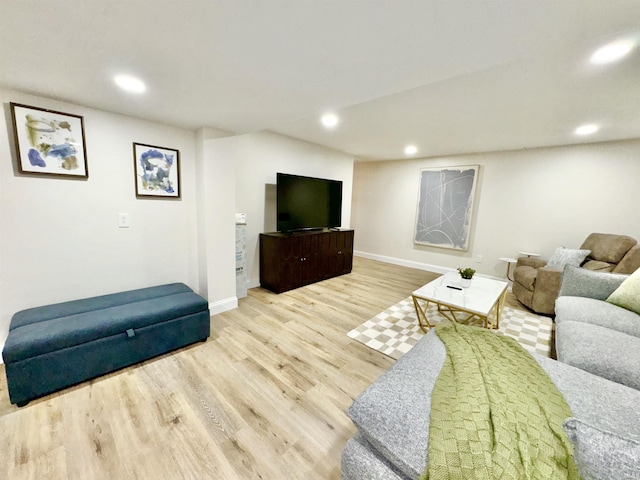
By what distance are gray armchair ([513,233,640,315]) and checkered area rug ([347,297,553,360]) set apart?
7.9 inches

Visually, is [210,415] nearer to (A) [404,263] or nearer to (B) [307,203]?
(B) [307,203]

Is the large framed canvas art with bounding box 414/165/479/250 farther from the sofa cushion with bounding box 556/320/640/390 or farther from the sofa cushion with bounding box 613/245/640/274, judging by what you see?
the sofa cushion with bounding box 556/320/640/390

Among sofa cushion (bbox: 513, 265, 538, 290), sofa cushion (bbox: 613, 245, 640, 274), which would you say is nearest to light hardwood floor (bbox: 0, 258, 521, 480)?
sofa cushion (bbox: 513, 265, 538, 290)

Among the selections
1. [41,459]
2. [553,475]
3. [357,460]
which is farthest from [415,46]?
[41,459]

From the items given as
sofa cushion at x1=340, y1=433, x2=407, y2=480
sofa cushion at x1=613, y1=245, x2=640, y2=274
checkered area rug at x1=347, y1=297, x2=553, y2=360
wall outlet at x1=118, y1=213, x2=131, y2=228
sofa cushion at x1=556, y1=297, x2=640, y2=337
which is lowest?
checkered area rug at x1=347, y1=297, x2=553, y2=360

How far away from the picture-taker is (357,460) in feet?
3.16

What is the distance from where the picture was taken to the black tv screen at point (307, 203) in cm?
360

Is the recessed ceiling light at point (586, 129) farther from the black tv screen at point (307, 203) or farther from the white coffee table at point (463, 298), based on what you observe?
the black tv screen at point (307, 203)

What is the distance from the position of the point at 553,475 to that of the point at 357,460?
603 mm

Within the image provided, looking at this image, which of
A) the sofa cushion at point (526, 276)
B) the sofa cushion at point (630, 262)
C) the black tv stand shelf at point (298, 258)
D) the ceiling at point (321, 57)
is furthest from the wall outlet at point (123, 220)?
the sofa cushion at point (630, 262)

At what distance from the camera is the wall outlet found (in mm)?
2357

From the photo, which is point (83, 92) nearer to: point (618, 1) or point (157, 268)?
point (157, 268)

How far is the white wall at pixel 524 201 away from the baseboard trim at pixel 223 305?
3.70 m

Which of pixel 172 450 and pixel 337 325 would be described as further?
pixel 337 325
